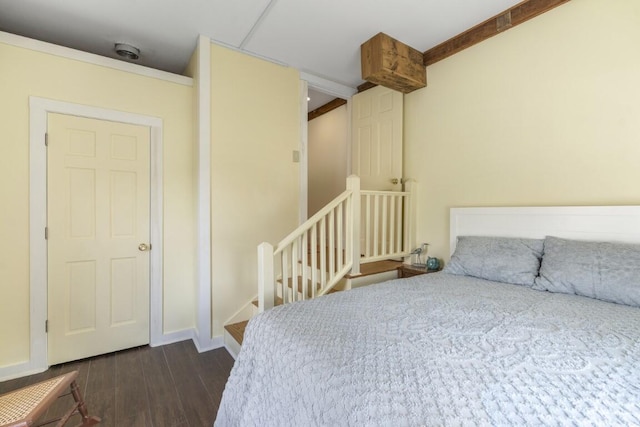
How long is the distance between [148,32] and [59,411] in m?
2.73

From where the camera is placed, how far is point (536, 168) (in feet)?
6.69

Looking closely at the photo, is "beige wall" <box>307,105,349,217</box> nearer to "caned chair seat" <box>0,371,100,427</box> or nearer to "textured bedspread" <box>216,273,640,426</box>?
"textured bedspread" <box>216,273,640,426</box>

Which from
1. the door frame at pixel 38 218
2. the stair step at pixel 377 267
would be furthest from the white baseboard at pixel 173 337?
the stair step at pixel 377 267

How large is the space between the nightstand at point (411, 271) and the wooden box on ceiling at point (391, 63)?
172 centimetres

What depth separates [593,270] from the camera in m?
1.52

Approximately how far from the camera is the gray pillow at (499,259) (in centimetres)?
179

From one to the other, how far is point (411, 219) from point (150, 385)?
8.29 feet

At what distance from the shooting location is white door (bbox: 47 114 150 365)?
2180 mm

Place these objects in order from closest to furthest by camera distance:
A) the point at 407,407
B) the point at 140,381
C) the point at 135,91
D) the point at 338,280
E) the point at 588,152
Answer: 1. the point at 407,407
2. the point at 588,152
3. the point at 140,381
4. the point at 338,280
5. the point at 135,91

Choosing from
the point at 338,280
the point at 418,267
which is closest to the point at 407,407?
the point at 338,280

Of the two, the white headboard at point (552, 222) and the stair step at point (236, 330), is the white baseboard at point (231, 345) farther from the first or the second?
the white headboard at point (552, 222)

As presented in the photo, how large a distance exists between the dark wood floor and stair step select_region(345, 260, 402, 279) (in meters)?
1.28

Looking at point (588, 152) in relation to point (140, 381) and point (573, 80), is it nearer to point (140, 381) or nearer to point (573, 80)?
point (573, 80)

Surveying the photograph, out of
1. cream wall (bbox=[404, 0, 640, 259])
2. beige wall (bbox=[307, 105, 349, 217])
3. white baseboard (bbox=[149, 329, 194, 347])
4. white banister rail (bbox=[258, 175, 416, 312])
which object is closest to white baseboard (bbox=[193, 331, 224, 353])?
white baseboard (bbox=[149, 329, 194, 347])
